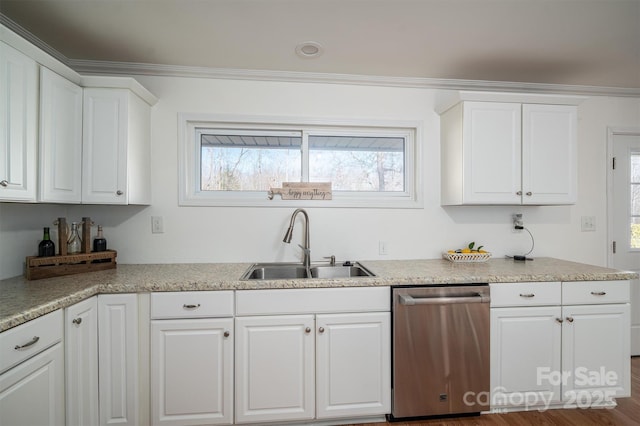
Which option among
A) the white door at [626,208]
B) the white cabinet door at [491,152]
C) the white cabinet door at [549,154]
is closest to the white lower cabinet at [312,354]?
the white cabinet door at [491,152]

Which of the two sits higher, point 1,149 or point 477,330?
Answer: point 1,149

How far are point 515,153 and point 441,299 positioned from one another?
1.26 m

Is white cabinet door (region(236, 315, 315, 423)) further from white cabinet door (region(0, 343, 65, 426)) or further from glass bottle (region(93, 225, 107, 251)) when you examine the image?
glass bottle (region(93, 225, 107, 251))

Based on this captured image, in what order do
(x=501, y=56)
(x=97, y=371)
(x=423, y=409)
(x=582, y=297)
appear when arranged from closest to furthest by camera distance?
1. (x=97, y=371)
2. (x=423, y=409)
3. (x=582, y=297)
4. (x=501, y=56)

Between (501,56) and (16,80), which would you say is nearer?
(16,80)

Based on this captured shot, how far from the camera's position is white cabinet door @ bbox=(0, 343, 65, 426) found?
3.44 feet

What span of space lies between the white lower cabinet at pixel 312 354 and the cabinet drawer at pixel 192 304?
0.08 metres

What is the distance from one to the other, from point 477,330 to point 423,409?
0.58m

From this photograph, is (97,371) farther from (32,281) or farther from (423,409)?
(423,409)

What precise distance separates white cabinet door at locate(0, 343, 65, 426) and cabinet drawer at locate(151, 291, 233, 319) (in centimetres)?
43

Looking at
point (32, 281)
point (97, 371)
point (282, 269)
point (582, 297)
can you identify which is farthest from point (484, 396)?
point (32, 281)

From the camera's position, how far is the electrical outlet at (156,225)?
2137 mm

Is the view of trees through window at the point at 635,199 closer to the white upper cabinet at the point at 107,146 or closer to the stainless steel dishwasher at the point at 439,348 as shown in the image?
the stainless steel dishwasher at the point at 439,348

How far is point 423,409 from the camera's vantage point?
1.69 metres
